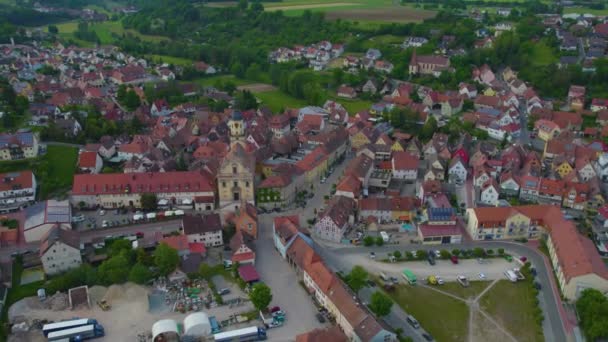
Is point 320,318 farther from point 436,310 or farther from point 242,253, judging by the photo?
point 242,253

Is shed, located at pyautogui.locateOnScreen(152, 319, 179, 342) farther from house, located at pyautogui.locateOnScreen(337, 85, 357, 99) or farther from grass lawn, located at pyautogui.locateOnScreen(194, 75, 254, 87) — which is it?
grass lawn, located at pyautogui.locateOnScreen(194, 75, 254, 87)

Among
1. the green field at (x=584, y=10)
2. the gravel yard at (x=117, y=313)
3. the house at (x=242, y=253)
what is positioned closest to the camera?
the gravel yard at (x=117, y=313)

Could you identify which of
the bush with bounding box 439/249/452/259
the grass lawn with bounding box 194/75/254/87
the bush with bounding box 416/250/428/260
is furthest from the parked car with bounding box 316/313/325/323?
the grass lawn with bounding box 194/75/254/87

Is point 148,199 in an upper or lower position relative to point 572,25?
lower

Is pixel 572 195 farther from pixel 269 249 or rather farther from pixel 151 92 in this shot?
pixel 151 92

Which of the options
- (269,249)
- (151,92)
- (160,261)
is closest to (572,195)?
(269,249)

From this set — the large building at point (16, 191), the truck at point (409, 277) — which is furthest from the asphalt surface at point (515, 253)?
the large building at point (16, 191)

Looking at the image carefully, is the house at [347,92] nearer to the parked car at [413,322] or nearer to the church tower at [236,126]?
the church tower at [236,126]
